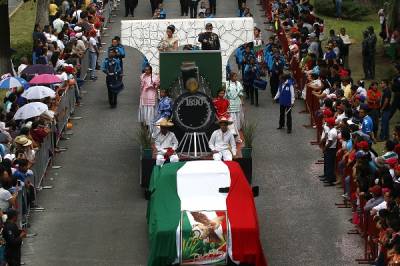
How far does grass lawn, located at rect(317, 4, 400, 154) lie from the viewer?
42938 millimetres

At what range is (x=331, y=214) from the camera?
28781 mm

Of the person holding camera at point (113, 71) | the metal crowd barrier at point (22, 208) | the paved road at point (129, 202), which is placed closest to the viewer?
the paved road at point (129, 202)

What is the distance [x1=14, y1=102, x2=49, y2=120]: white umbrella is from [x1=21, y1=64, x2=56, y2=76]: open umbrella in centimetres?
424

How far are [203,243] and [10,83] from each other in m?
11.7

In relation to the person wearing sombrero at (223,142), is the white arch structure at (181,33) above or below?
above

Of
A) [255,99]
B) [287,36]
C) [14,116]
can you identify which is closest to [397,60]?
[287,36]

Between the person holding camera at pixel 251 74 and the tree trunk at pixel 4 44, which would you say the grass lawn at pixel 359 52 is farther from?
the tree trunk at pixel 4 44

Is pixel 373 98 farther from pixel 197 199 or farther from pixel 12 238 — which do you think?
pixel 12 238

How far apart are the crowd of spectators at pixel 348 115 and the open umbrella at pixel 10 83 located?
7.40 m

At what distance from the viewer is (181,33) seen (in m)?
36.9

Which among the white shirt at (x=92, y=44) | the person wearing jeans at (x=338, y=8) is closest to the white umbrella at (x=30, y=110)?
the white shirt at (x=92, y=44)

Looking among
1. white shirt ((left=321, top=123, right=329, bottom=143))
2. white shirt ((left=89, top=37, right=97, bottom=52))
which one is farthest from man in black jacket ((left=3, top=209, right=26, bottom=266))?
white shirt ((left=89, top=37, right=97, bottom=52))

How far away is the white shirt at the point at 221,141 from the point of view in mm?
29328

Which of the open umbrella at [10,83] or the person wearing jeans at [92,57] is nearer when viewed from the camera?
the open umbrella at [10,83]
